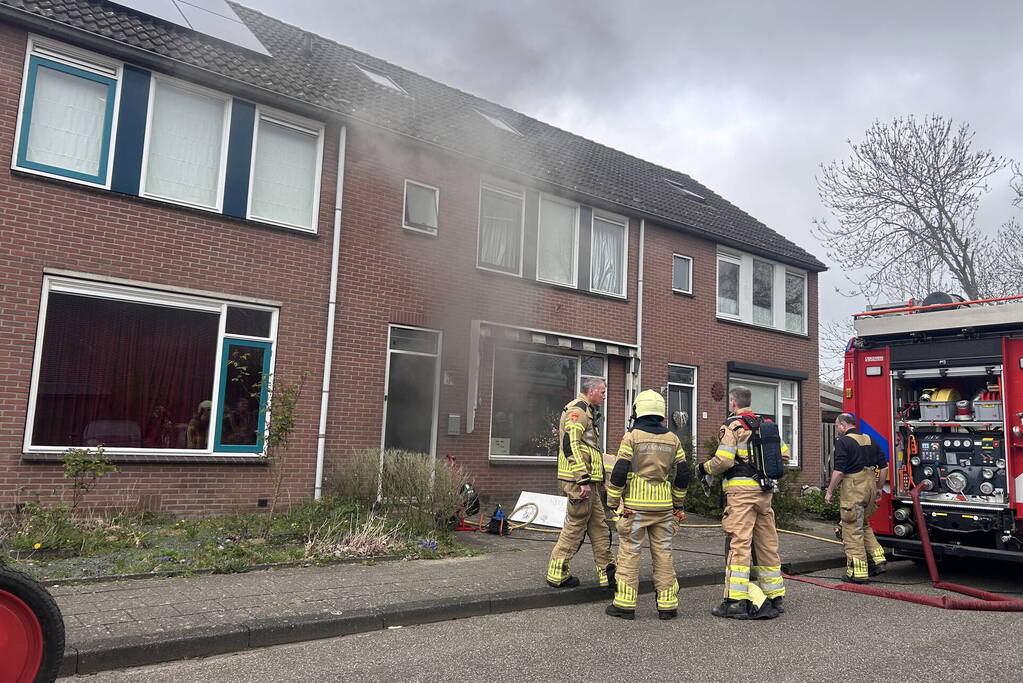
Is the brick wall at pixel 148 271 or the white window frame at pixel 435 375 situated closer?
the brick wall at pixel 148 271

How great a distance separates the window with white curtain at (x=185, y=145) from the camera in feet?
29.3

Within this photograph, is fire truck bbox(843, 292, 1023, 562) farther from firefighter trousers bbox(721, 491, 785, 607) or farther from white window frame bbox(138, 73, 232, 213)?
white window frame bbox(138, 73, 232, 213)

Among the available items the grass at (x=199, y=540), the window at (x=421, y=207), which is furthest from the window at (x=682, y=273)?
the grass at (x=199, y=540)

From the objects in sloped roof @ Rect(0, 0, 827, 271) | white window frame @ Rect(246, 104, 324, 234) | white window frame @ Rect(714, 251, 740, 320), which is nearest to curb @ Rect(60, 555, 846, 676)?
white window frame @ Rect(246, 104, 324, 234)

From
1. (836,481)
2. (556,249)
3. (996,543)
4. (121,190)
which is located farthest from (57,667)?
(556,249)

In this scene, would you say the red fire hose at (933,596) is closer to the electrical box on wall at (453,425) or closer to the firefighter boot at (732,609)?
the firefighter boot at (732,609)

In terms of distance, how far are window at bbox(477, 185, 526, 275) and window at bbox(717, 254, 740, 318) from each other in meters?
4.96

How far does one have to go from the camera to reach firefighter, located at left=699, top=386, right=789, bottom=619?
6117mm

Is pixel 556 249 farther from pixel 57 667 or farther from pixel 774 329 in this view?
pixel 57 667

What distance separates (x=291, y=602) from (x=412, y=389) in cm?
529

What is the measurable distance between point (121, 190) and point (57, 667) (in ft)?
21.3

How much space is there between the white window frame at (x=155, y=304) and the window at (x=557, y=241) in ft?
15.2

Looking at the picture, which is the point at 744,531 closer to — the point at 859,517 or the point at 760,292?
the point at 859,517

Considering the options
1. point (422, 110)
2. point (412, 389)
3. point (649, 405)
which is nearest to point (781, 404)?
point (412, 389)
